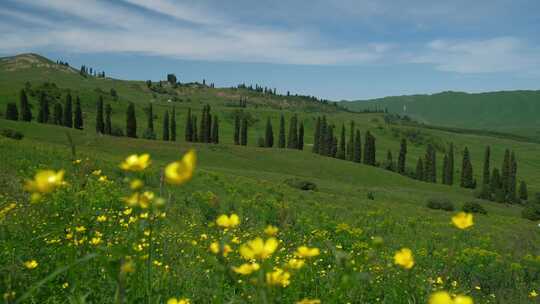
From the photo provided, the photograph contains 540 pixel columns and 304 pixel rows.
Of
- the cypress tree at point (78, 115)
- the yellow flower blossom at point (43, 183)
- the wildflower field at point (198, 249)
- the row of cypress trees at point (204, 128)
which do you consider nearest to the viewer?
the yellow flower blossom at point (43, 183)

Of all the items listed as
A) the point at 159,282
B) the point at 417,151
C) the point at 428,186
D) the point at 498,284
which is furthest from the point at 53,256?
the point at 417,151

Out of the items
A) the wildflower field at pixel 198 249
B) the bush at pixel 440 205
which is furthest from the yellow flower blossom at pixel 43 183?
the bush at pixel 440 205

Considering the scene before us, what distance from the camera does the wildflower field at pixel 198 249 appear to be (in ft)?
7.25

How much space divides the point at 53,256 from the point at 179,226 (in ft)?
17.4

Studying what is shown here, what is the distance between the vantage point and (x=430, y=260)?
1045 centimetres

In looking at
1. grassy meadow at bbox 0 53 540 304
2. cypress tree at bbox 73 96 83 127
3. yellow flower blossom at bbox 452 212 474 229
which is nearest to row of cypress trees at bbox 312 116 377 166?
cypress tree at bbox 73 96 83 127

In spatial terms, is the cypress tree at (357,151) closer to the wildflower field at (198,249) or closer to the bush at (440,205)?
the bush at (440,205)

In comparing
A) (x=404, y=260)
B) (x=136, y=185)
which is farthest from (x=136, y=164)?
(x=404, y=260)

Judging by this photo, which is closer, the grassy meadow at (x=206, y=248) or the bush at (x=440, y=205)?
the grassy meadow at (x=206, y=248)

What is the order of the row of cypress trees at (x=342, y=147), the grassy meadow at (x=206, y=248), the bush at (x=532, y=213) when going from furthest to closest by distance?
the row of cypress trees at (x=342, y=147), the bush at (x=532, y=213), the grassy meadow at (x=206, y=248)

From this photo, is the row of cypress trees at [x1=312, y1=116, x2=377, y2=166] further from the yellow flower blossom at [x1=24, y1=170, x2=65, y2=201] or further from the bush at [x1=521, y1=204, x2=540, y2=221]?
the yellow flower blossom at [x1=24, y1=170, x2=65, y2=201]

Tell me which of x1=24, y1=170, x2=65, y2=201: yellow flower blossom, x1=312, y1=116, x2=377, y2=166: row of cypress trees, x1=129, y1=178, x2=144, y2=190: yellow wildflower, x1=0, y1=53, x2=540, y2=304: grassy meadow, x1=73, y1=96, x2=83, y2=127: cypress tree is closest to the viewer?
x1=24, y1=170, x2=65, y2=201: yellow flower blossom

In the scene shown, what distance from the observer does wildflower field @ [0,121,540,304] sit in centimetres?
221

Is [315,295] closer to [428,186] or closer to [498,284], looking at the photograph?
[498,284]
